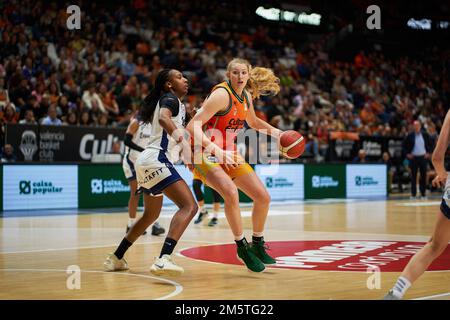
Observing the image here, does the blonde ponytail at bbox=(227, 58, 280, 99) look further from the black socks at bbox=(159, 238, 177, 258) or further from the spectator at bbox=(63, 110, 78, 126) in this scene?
the spectator at bbox=(63, 110, 78, 126)

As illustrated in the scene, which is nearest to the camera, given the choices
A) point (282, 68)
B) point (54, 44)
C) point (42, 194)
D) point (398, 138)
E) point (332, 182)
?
point (42, 194)

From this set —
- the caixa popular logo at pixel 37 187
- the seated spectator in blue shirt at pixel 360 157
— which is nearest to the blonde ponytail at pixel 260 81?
the caixa popular logo at pixel 37 187

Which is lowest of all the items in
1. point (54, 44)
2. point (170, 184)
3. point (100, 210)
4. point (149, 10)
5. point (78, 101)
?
point (100, 210)

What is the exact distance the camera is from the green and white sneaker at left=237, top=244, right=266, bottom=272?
707 cm

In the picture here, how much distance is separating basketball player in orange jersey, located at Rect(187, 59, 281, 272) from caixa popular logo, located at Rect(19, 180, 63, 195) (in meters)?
8.81

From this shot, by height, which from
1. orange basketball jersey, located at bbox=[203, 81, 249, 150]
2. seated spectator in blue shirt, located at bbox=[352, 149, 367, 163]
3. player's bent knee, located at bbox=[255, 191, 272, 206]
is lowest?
player's bent knee, located at bbox=[255, 191, 272, 206]

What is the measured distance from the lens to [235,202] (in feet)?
23.8

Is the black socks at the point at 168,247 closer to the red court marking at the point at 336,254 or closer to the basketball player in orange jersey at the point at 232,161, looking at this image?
the basketball player in orange jersey at the point at 232,161

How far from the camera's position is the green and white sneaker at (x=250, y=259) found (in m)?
7.07

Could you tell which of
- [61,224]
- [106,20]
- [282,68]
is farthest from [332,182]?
[61,224]

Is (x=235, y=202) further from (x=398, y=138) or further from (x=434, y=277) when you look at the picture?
(x=398, y=138)

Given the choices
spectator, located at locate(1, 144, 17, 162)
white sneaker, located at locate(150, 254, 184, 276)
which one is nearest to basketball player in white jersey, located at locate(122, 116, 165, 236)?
white sneaker, located at locate(150, 254, 184, 276)

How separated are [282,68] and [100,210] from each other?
39.5 feet

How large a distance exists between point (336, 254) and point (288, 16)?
2270cm
